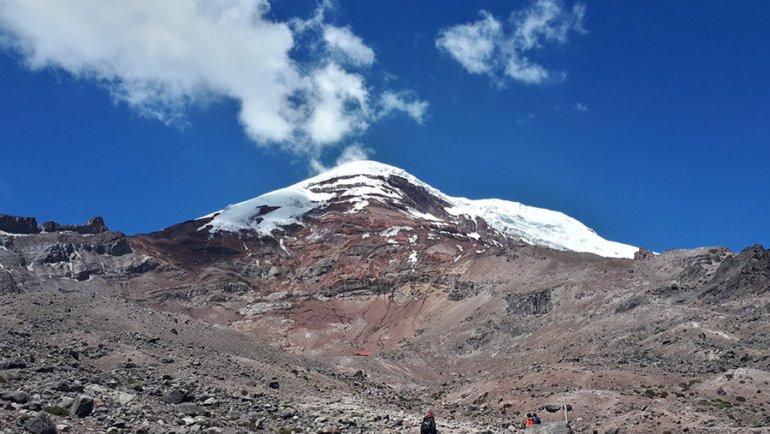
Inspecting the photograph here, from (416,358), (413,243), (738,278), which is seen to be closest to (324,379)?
(416,358)

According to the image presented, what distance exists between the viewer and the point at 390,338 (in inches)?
5546

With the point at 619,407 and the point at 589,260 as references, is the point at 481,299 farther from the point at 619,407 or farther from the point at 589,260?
the point at 619,407

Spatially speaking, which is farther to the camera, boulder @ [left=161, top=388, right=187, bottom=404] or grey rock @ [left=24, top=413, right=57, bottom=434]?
boulder @ [left=161, top=388, right=187, bottom=404]

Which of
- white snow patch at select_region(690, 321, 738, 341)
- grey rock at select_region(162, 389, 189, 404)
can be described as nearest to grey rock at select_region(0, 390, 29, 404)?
grey rock at select_region(162, 389, 189, 404)

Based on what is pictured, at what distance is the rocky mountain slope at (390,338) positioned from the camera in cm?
4134

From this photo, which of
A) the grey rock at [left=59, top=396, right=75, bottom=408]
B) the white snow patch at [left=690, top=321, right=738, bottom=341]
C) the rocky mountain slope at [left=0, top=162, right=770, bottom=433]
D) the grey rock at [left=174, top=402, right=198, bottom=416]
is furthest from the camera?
the white snow patch at [left=690, top=321, right=738, bottom=341]

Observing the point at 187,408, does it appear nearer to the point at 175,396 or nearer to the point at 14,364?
the point at 175,396

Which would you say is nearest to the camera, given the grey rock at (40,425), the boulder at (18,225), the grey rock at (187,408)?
the grey rock at (40,425)

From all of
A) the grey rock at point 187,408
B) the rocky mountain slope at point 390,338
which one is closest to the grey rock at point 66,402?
the rocky mountain slope at point 390,338

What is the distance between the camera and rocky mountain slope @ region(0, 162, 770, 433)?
4134 centimetres

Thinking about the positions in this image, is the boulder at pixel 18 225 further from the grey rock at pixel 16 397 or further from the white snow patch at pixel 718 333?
the grey rock at pixel 16 397

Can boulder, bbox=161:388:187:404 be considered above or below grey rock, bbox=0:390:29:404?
above

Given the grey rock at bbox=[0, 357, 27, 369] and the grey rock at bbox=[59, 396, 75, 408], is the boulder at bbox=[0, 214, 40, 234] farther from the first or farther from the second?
the grey rock at bbox=[59, 396, 75, 408]

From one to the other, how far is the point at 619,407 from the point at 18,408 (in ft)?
125
